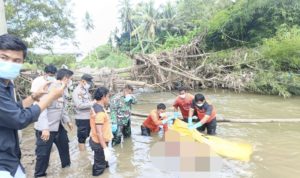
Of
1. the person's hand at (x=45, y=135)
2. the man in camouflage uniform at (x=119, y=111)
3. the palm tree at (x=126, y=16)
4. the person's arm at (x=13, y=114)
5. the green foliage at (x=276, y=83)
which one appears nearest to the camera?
the person's arm at (x=13, y=114)

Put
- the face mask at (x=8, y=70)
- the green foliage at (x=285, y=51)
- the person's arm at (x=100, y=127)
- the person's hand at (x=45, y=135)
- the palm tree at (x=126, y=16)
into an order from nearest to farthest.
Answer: the face mask at (x=8, y=70)
the person's hand at (x=45, y=135)
the person's arm at (x=100, y=127)
the green foliage at (x=285, y=51)
the palm tree at (x=126, y=16)

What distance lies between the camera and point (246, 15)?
17.7m

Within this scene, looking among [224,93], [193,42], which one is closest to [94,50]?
[193,42]

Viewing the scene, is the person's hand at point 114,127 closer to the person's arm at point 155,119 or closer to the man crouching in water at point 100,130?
Result: the person's arm at point 155,119

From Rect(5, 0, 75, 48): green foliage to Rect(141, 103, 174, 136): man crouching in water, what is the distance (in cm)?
681

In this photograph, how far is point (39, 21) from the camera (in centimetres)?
1243

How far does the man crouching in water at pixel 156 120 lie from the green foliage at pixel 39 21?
6.81 metres

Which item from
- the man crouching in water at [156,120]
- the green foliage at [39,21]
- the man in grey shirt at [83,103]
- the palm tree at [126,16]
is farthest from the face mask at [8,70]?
the palm tree at [126,16]

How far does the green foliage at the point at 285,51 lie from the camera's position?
14.5m

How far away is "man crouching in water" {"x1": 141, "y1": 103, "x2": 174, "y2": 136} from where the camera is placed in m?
7.24

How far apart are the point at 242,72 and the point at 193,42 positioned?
4.18m

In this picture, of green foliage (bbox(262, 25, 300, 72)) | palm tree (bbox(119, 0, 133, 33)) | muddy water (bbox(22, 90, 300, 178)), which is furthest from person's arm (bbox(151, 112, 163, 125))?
palm tree (bbox(119, 0, 133, 33))

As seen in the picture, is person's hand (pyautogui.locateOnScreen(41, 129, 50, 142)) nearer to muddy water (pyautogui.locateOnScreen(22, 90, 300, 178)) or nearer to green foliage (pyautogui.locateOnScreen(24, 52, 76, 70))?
muddy water (pyautogui.locateOnScreen(22, 90, 300, 178))

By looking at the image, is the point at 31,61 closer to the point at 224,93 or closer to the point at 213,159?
the point at 224,93
